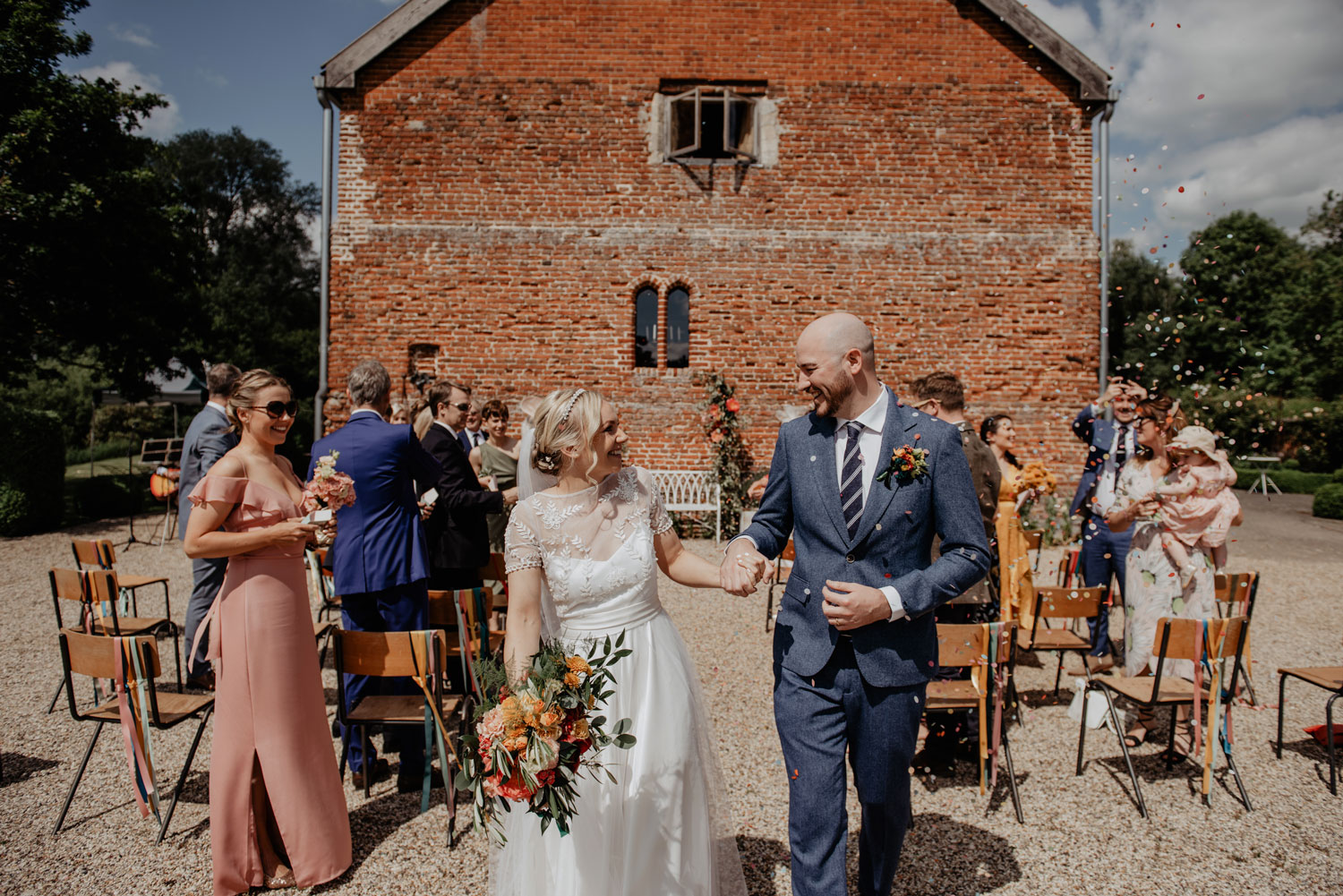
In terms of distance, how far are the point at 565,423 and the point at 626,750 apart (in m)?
1.22

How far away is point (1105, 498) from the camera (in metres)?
6.75

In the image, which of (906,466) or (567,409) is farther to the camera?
(567,409)

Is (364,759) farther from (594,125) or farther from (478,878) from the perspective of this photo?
(594,125)

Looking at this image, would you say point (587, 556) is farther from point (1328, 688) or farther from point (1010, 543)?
point (1328, 688)

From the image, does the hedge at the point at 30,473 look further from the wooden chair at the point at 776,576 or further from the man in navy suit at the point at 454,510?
the wooden chair at the point at 776,576

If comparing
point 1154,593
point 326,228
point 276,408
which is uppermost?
point 326,228

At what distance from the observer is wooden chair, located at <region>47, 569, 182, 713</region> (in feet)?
18.3

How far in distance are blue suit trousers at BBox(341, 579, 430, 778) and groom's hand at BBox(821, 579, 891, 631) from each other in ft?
9.51

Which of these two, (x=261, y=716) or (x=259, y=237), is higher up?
(x=259, y=237)

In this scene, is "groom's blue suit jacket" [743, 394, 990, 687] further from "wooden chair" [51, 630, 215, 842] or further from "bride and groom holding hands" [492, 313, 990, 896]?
"wooden chair" [51, 630, 215, 842]

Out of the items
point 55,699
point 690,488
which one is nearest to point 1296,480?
point 690,488

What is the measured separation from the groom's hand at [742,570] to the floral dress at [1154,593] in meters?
3.67

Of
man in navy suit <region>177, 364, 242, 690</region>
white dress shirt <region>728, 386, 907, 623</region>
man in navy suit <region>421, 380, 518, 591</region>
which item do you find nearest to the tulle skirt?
white dress shirt <region>728, 386, 907, 623</region>

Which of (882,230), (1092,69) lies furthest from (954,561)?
(1092,69)
